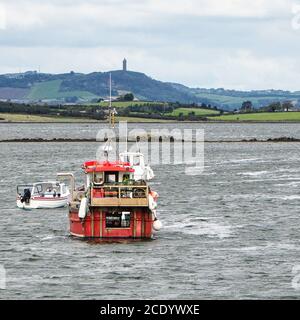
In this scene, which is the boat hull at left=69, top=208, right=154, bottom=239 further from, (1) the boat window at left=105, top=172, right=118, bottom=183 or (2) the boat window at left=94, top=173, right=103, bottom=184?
(1) the boat window at left=105, top=172, right=118, bottom=183

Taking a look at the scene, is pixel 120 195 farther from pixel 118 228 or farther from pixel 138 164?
pixel 138 164

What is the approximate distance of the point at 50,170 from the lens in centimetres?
12462

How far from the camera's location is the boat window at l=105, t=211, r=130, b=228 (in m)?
57.6

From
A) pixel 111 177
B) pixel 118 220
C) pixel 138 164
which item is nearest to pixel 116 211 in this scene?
pixel 118 220

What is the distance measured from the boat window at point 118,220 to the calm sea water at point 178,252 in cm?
127

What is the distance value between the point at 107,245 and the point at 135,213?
224cm

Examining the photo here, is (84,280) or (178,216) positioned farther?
(178,216)

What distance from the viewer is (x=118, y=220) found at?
57.8 metres

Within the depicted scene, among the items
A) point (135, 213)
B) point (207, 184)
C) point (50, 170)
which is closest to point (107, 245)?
point (135, 213)

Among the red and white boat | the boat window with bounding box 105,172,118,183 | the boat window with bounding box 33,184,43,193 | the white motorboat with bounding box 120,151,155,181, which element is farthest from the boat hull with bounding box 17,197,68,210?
the white motorboat with bounding box 120,151,155,181

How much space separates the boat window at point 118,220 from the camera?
57625 millimetres

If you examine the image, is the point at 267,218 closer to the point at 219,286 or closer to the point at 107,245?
the point at 107,245

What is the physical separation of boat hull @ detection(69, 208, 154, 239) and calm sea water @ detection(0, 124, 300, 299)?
87 centimetres
